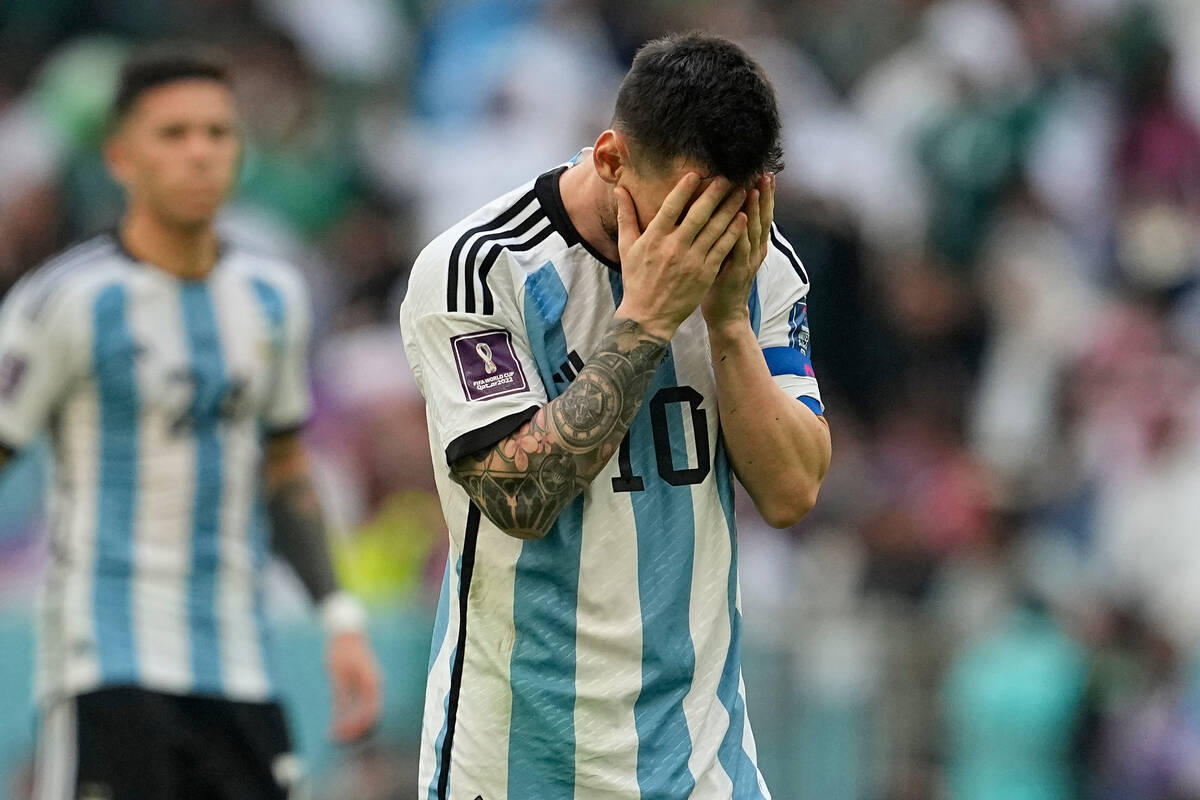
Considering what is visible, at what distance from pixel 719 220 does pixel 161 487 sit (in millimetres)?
2524

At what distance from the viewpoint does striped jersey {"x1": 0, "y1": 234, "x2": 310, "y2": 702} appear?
539 centimetres

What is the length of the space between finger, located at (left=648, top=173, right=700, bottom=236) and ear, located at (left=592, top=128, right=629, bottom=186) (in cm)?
12

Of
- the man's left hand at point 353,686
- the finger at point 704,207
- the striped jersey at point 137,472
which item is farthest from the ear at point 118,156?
the finger at point 704,207

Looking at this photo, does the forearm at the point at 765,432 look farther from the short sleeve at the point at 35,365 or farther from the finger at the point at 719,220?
the short sleeve at the point at 35,365

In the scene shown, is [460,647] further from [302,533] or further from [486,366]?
[302,533]

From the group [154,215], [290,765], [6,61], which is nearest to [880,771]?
[290,765]

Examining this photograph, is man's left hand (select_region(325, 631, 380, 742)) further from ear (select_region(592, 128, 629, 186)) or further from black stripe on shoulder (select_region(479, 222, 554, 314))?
ear (select_region(592, 128, 629, 186))

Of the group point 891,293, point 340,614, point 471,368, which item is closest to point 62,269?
point 340,614

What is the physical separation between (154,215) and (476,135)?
221 inches

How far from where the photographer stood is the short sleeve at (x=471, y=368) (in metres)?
3.53

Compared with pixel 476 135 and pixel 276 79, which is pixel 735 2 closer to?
pixel 476 135

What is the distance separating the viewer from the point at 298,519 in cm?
583

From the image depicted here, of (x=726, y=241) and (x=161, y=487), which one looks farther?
(x=161, y=487)

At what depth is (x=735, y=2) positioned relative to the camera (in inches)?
446
